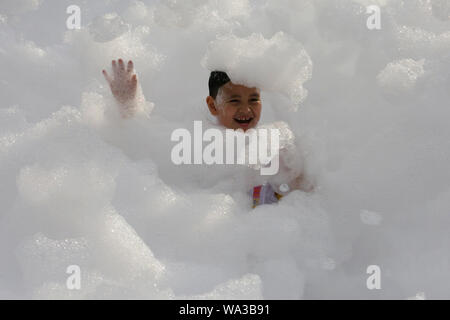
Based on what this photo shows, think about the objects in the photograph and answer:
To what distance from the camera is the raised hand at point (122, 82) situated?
1.92 meters

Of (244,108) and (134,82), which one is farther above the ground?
(134,82)

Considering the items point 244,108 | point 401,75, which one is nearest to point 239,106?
point 244,108

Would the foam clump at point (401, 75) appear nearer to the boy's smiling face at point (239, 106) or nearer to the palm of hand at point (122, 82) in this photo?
the boy's smiling face at point (239, 106)

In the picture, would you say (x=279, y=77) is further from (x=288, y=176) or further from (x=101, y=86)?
(x=101, y=86)

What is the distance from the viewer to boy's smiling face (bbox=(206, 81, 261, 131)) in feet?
6.23

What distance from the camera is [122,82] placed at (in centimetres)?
194

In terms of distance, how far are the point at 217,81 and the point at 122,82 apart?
0.38m

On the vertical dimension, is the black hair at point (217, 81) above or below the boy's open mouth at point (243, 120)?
above

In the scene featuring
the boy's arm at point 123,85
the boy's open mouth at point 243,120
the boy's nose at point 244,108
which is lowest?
the boy's open mouth at point 243,120

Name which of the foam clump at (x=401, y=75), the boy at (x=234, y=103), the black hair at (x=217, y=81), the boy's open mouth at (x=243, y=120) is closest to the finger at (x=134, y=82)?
the boy at (x=234, y=103)

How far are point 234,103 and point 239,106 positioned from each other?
2cm

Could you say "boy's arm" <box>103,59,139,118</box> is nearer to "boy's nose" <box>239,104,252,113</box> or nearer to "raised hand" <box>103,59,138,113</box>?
"raised hand" <box>103,59,138,113</box>

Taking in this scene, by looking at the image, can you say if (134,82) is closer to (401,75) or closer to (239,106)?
(239,106)

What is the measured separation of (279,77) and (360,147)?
1.44 ft
